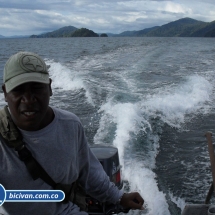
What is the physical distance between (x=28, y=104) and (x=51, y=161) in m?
0.27

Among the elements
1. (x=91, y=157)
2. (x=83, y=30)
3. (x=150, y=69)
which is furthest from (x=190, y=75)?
(x=83, y=30)

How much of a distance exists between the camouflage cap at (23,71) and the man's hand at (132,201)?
803 millimetres

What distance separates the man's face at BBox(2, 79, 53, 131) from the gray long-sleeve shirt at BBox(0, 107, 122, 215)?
0.05 metres

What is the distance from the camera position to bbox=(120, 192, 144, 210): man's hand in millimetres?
1702

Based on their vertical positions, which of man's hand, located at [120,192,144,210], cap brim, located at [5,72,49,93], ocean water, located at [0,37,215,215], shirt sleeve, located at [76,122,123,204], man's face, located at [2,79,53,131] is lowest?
ocean water, located at [0,37,215,215]

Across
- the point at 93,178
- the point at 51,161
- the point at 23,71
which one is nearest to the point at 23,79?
the point at 23,71

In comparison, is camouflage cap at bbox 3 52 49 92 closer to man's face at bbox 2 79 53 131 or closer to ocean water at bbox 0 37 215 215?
man's face at bbox 2 79 53 131

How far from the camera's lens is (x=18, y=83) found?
123 cm

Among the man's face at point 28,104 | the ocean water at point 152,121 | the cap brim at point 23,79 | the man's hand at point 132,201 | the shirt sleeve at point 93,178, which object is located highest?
the cap brim at point 23,79

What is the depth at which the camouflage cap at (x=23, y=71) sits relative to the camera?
1.24 meters

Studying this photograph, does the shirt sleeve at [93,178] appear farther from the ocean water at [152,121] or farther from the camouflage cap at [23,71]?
the ocean water at [152,121]

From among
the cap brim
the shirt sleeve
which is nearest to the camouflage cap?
the cap brim

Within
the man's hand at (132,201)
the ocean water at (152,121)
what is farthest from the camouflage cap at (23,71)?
the ocean water at (152,121)

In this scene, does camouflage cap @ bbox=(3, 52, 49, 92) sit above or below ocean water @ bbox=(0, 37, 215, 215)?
above
